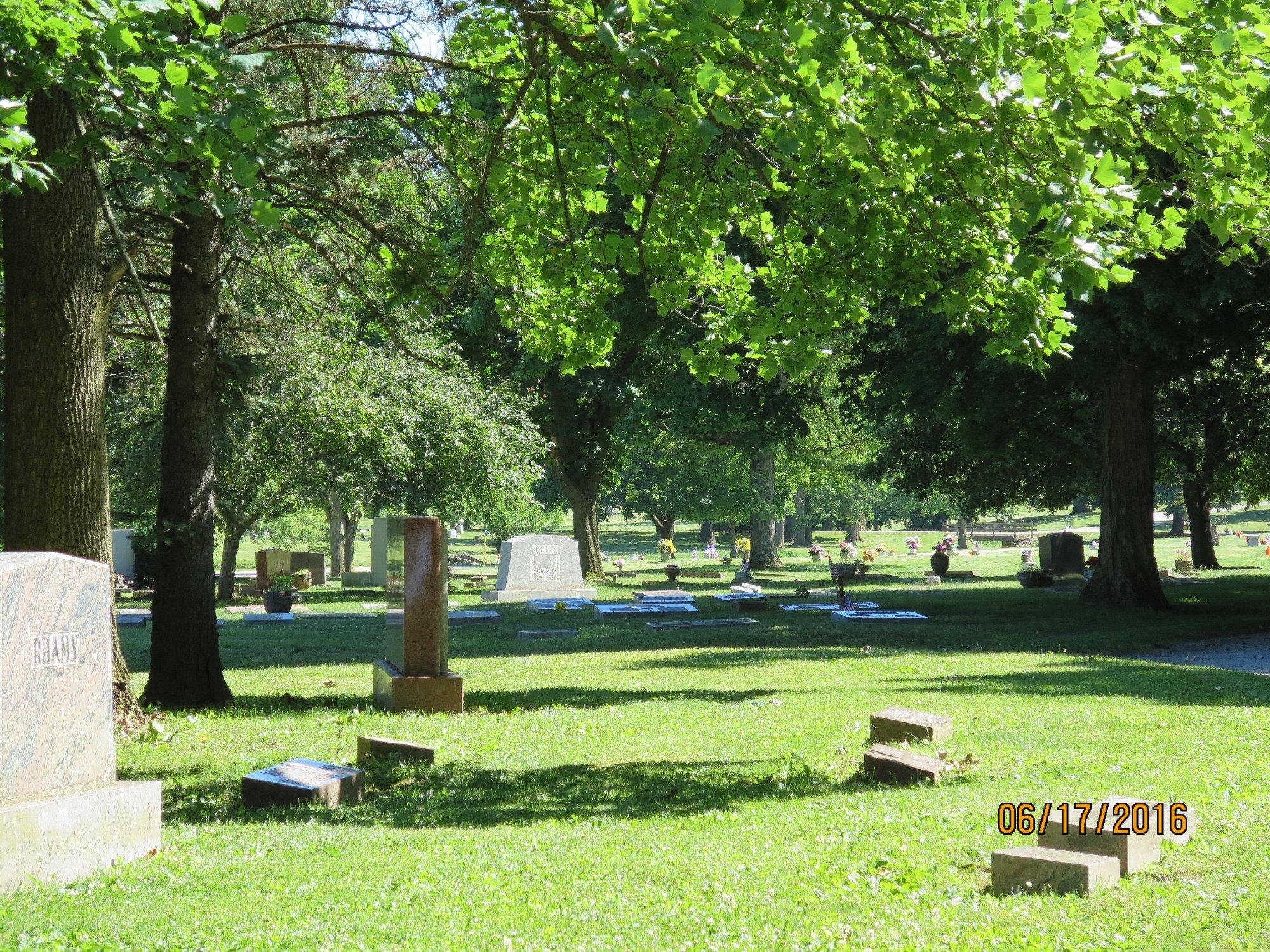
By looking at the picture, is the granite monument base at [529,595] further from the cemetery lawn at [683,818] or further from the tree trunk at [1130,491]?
the cemetery lawn at [683,818]

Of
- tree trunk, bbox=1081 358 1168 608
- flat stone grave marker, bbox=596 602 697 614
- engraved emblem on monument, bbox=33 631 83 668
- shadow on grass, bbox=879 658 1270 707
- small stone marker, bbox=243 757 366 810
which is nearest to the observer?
engraved emblem on monument, bbox=33 631 83 668

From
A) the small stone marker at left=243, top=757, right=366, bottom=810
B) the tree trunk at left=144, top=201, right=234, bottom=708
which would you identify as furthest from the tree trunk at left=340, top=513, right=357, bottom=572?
the small stone marker at left=243, top=757, right=366, bottom=810

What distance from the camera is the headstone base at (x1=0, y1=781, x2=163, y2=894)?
5656 millimetres

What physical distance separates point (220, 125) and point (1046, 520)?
103 metres

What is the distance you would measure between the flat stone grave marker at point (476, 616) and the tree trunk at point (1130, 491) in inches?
471

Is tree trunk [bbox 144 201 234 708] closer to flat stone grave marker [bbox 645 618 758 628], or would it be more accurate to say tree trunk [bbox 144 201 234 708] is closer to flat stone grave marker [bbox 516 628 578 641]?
flat stone grave marker [bbox 516 628 578 641]

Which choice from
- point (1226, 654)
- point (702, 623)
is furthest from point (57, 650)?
point (702, 623)

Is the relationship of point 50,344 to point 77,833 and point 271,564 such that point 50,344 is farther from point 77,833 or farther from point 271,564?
point 271,564

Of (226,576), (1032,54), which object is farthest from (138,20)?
(226,576)

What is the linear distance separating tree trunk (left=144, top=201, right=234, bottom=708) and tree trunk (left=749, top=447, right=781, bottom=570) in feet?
112

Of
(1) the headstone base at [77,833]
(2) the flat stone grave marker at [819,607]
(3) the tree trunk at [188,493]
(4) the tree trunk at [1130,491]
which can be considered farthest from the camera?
(2) the flat stone grave marker at [819,607]

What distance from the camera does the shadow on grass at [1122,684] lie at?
1211 centimetres

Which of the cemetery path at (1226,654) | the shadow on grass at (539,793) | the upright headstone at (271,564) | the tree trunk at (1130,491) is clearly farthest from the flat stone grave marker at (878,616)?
the upright headstone at (271,564)

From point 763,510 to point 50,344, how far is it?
39571 mm
